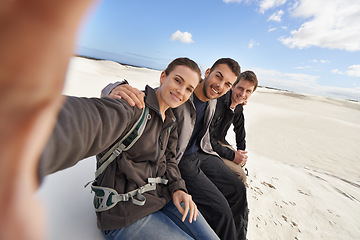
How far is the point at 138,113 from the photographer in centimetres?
93

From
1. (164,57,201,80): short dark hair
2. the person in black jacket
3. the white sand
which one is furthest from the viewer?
the person in black jacket

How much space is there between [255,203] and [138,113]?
2.16 meters

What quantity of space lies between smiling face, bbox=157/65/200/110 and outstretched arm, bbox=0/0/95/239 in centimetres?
120

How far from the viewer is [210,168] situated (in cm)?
191

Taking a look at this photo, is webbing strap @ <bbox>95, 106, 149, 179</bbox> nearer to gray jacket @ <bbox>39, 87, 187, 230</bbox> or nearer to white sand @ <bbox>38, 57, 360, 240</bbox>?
gray jacket @ <bbox>39, 87, 187, 230</bbox>

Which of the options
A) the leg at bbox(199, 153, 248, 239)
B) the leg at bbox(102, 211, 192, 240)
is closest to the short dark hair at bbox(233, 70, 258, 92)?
the leg at bbox(199, 153, 248, 239)

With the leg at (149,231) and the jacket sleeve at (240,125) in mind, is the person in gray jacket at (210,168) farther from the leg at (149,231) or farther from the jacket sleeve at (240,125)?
the jacket sleeve at (240,125)

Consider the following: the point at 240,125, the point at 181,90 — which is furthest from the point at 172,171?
the point at 240,125

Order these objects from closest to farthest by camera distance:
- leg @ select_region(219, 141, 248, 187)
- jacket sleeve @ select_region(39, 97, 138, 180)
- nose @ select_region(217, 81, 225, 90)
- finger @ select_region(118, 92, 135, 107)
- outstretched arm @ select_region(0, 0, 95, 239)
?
1. outstretched arm @ select_region(0, 0, 95, 239)
2. jacket sleeve @ select_region(39, 97, 138, 180)
3. finger @ select_region(118, 92, 135, 107)
4. nose @ select_region(217, 81, 225, 90)
5. leg @ select_region(219, 141, 248, 187)

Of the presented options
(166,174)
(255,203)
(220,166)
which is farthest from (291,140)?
(166,174)

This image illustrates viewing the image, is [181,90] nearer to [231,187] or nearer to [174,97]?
[174,97]

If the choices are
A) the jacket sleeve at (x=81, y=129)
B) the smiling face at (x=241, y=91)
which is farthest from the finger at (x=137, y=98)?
the smiling face at (x=241, y=91)

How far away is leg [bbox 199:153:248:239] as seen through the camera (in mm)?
1729

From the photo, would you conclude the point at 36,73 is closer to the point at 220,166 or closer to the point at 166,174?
the point at 166,174
